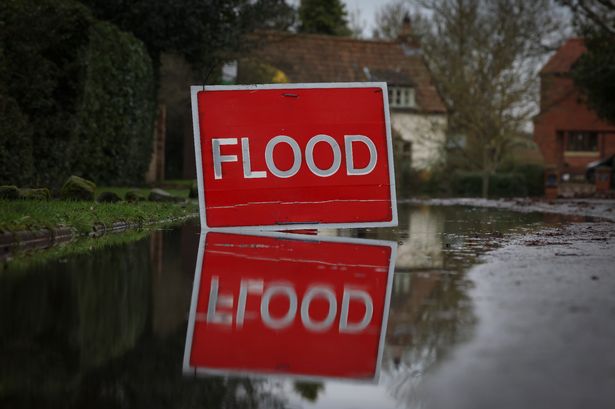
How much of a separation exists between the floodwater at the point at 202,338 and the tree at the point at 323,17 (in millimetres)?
58056

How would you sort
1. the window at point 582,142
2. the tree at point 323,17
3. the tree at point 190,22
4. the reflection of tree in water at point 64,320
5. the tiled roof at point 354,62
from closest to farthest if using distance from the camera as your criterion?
the reflection of tree in water at point 64,320
the tree at point 190,22
the tiled roof at point 354,62
the window at point 582,142
the tree at point 323,17

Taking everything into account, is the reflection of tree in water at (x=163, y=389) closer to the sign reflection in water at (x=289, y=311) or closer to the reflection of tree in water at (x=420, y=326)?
the sign reflection in water at (x=289, y=311)

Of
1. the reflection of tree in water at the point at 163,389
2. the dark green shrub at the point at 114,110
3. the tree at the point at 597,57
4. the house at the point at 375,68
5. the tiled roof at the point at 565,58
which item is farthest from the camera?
the tiled roof at the point at 565,58

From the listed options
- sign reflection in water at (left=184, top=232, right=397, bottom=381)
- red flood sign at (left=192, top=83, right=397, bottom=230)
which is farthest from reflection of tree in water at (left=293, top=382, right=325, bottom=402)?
red flood sign at (left=192, top=83, right=397, bottom=230)

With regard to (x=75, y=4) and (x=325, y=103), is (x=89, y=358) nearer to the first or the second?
(x=325, y=103)

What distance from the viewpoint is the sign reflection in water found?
199 inches

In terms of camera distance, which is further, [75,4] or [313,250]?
[75,4]

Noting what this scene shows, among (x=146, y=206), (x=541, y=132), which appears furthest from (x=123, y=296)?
(x=541, y=132)

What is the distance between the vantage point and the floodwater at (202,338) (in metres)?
4.43

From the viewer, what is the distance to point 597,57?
124 ft

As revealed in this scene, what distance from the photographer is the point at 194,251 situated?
434 inches

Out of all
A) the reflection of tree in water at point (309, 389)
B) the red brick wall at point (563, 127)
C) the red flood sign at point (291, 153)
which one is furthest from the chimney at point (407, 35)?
the reflection of tree in water at point (309, 389)

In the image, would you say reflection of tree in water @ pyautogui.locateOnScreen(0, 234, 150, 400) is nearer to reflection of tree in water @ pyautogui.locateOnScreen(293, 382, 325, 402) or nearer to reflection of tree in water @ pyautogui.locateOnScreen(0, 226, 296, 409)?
reflection of tree in water @ pyautogui.locateOnScreen(0, 226, 296, 409)

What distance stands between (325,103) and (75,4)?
12.3 metres
